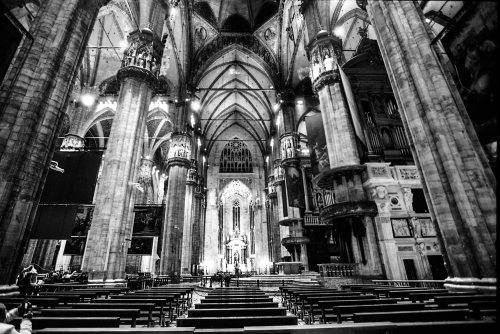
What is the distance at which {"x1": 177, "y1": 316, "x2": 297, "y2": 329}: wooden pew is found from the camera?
2.55 m

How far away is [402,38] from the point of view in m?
6.35

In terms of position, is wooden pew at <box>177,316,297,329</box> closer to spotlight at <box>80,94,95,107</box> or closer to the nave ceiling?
the nave ceiling

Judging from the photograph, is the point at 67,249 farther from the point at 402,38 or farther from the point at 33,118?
the point at 402,38

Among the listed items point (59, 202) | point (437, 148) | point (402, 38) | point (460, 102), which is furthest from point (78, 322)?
point (59, 202)

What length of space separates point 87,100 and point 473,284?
22.8m

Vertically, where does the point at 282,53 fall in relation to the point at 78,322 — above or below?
above

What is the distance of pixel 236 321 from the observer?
259cm

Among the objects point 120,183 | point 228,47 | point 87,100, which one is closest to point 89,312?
point 120,183

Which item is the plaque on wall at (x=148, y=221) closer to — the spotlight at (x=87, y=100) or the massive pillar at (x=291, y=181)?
the massive pillar at (x=291, y=181)

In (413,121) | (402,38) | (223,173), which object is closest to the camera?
(413,121)

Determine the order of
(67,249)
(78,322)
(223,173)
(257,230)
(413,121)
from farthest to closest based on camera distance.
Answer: (223,173), (257,230), (67,249), (413,121), (78,322)

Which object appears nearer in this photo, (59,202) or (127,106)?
(59,202)

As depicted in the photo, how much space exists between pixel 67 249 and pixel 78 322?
16.9 m

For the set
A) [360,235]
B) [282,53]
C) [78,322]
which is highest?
→ [282,53]
